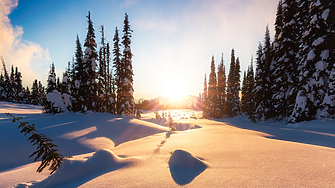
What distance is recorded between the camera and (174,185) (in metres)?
1.99

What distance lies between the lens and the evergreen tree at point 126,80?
20.1 metres

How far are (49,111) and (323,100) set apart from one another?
27.0m

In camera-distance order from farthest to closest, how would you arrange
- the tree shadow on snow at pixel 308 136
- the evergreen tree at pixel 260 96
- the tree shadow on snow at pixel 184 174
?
the evergreen tree at pixel 260 96, the tree shadow on snow at pixel 308 136, the tree shadow on snow at pixel 184 174

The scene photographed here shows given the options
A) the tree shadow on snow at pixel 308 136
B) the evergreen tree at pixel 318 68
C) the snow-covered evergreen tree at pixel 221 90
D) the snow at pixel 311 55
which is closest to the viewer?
the tree shadow on snow at pixel 308 136

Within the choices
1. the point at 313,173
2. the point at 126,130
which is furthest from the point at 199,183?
the point at 126,130

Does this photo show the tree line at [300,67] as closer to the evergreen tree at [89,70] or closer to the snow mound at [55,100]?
the evergreen tree at [89,70]

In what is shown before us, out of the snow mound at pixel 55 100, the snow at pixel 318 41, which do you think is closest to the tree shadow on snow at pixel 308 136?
the snow at pixel 318 41

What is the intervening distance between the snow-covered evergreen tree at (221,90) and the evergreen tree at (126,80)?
70.9 ft

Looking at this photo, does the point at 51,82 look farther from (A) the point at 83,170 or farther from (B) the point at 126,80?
(A) the point at 83,170

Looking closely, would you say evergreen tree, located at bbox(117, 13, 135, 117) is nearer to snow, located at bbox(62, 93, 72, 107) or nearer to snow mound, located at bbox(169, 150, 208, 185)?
snow, located at bbox(62, 93, 72, 107)

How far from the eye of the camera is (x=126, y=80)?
66.0 ft

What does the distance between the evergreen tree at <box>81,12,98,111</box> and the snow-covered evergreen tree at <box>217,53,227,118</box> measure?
27.1m

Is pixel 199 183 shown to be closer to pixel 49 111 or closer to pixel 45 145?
pixel 45 145

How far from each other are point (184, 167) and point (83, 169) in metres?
1.89
